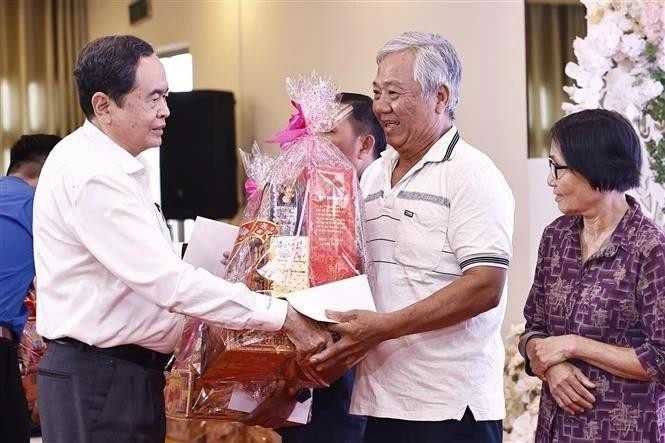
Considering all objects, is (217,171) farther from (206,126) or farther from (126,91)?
(126,91)

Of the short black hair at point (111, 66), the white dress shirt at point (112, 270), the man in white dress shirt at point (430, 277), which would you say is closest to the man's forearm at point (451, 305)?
the man in white dress shirt at point (430, 277)

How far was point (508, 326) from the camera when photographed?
4129mm

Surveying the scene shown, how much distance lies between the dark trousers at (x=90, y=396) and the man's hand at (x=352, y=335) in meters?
0.41

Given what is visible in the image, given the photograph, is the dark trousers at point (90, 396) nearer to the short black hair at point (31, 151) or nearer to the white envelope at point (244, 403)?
the white envelope at point (244, 403)

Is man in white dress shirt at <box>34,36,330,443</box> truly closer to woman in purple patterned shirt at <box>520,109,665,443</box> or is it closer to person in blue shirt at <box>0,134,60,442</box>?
woman in purple patterned shirt at <box>520,109,665,443</box>

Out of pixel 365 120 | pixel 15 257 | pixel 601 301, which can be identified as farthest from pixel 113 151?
pixel 15 257

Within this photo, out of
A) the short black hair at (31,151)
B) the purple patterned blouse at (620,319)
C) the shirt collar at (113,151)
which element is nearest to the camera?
the purple patterned blouse at (620,319)

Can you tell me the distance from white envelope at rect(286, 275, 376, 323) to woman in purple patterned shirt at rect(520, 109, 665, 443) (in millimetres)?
387

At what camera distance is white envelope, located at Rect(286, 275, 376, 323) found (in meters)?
2.15

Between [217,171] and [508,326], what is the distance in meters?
2.75

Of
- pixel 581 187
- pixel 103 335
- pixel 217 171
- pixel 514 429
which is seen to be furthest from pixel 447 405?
pixel 217 171

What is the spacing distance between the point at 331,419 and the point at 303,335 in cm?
52

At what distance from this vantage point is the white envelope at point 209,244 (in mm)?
2479

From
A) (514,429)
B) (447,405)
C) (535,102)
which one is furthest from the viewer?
(535,102)
